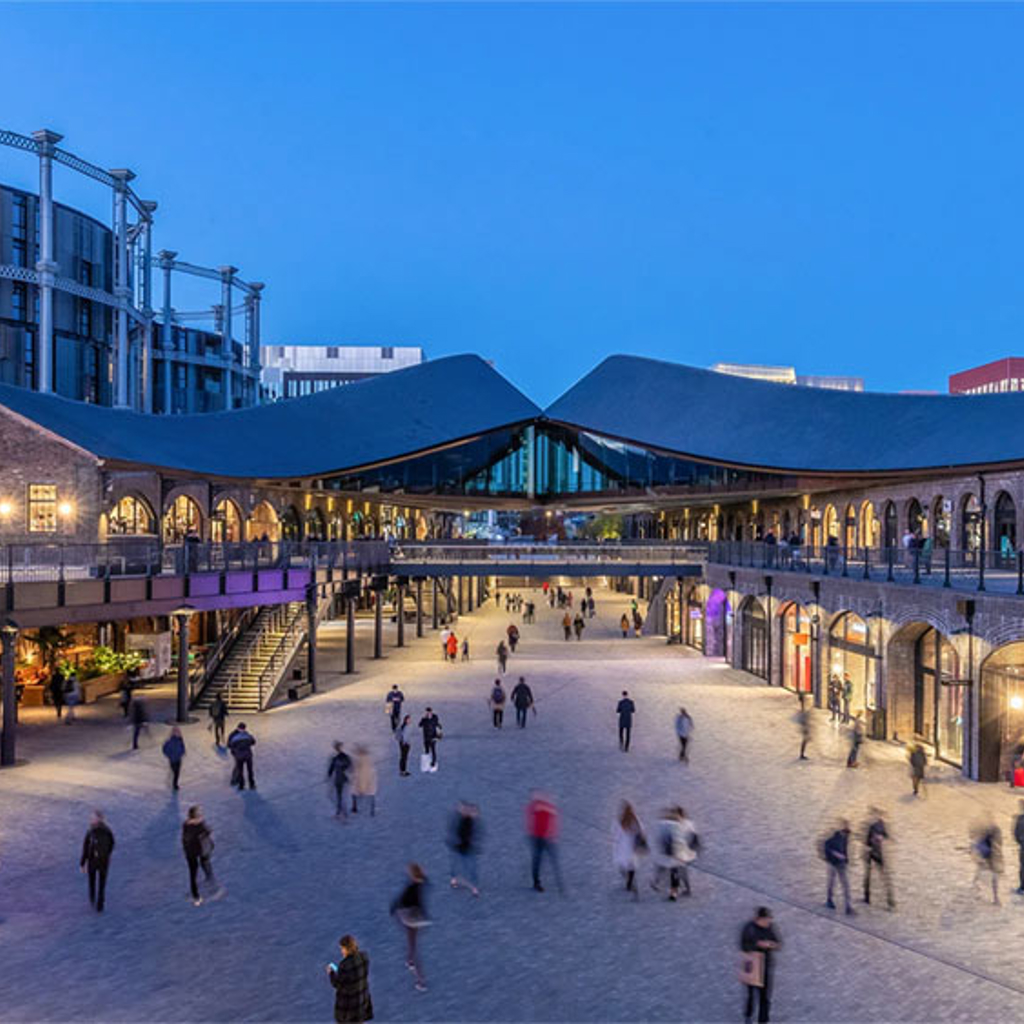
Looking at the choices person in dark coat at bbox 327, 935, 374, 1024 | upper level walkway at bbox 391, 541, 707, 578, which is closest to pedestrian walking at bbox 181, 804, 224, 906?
person in dark coat at bbox 327, 935, 374, 1024

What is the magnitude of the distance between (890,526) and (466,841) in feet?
74.1

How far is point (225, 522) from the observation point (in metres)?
38.3

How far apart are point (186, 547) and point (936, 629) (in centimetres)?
1572

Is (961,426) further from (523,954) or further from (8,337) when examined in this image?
(8,337)

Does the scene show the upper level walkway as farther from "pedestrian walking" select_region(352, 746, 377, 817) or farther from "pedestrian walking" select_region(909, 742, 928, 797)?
"pedestrian walking" select_region(352, 746, 377, 817)

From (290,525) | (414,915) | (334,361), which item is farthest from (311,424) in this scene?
(334,361)

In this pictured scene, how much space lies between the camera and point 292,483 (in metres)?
39.5

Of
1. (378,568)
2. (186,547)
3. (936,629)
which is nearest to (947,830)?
(936,629)

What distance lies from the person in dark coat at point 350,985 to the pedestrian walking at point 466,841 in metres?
3.62

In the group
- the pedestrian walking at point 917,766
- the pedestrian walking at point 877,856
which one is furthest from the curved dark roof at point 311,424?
the pedestrian walking at point 877,856

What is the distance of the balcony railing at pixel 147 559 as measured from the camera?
1773cm

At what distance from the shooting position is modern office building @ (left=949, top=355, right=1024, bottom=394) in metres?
77.4

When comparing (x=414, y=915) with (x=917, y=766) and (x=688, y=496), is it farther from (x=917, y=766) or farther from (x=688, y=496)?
(x=688, y=496)

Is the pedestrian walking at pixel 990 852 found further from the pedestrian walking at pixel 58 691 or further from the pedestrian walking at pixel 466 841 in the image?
the pedestrian walking at pixel 58 691
